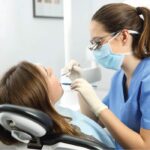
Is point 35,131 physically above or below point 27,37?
below

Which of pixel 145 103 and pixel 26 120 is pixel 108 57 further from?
pixel 26 120

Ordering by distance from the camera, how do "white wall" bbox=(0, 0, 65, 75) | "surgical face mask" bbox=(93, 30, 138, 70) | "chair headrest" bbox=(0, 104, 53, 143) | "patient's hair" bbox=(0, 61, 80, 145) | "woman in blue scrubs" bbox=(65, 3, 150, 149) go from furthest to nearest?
"white wall" bbox=(0, 0, 65, 75) < "surgical face mask" bbox=(93, 30, 138, 70) < "woman in blue scrubs" bbox=(65, 3, 150, 149) < "patient's hair" bbox=(0, 61, 80, 145) < "chair headrest" bbox=(0, 104, 53, 143)

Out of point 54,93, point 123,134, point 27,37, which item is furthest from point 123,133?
point 27,37

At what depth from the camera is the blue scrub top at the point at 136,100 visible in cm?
122

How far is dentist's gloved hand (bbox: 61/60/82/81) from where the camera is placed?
1.58m

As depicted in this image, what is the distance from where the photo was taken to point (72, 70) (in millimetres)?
1619

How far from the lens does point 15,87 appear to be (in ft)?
3.32

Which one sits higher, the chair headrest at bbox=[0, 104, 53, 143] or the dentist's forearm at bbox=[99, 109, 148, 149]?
the chair headrest at bbox=[0, 104, 53, 143]

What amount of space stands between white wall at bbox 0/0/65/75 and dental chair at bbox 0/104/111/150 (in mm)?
1433

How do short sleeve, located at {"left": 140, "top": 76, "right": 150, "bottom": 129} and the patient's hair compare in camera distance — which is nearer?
the patient's hair

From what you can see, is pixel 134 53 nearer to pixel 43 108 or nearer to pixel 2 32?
pixel 43 108

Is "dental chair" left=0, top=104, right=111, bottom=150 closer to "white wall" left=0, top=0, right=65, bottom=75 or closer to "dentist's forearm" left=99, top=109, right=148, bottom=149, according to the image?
"dentist's forearm" left=99, top=109, right=148, bottom=149

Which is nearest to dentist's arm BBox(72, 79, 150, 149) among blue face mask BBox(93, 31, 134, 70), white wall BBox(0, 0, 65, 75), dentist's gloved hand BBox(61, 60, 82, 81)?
blue face mask BBox(93, 31, 134, 70)

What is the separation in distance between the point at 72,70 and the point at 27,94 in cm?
64
